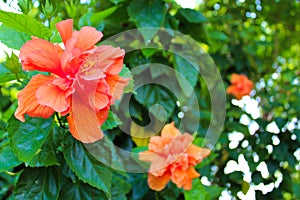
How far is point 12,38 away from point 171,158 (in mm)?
451

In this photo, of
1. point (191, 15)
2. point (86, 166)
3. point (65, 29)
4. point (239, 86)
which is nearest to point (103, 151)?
point (86, 166)

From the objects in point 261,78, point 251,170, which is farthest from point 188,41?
point 261,78

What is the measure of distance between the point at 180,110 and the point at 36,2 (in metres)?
0.51

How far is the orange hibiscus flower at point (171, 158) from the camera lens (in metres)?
1.03

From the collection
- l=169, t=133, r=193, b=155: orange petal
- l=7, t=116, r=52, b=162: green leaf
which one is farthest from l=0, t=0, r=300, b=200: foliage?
l=169, t=133, r=193, b=155: orange petal

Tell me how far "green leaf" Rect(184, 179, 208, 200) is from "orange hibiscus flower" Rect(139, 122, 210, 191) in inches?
2.4

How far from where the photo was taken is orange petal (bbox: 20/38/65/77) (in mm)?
675

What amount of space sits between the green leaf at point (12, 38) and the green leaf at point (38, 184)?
25 centimetres

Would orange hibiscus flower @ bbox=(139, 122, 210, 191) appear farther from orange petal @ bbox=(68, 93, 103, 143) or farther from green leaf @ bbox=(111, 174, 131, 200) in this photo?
orange petal @ bbox=(68, 93, 103, 143)

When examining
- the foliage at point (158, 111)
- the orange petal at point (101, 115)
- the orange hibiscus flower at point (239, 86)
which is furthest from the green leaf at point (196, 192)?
the orange hibiscus flower at point (239, 86)

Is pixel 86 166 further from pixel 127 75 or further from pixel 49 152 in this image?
pixel 127 75

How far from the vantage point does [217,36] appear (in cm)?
147

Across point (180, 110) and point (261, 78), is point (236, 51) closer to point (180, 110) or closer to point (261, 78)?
point (261, 78)

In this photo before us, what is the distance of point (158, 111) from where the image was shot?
1154 mm
